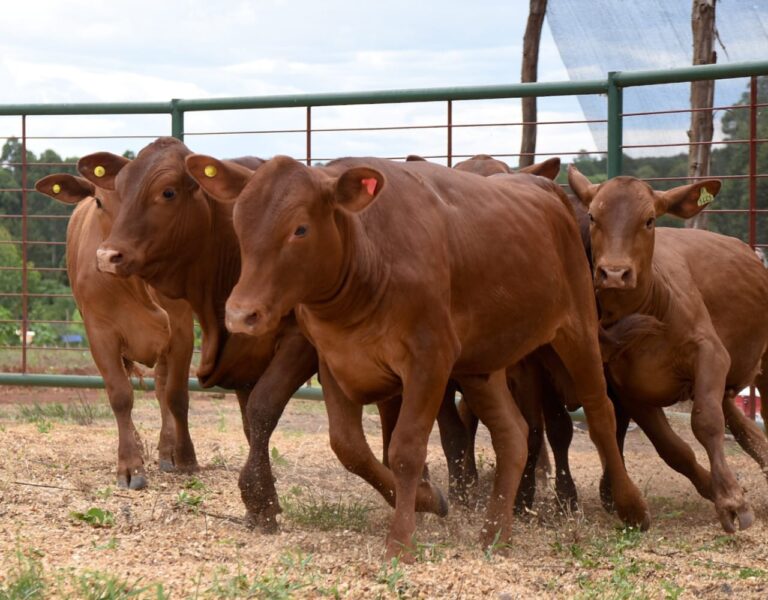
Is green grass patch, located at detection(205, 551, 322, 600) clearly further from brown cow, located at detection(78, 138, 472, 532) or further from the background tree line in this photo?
the background tree line

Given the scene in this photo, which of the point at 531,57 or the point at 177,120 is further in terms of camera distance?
the point at 531,57

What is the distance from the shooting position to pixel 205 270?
610 centimetres

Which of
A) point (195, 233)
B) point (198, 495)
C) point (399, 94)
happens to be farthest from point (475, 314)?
point (399, 94)

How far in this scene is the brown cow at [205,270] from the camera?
5.64m

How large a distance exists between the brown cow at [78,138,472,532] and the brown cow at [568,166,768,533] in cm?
125

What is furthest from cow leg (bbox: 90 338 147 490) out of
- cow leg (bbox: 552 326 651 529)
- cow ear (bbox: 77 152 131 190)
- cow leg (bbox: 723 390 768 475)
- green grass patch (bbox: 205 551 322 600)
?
cow leg (bbox: 723 390 768 475)

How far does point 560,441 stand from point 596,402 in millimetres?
512

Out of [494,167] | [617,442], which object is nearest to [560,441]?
[617,442]

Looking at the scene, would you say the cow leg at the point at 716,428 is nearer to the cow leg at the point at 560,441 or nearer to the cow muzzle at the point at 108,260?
the cow leg at the point at 560,441

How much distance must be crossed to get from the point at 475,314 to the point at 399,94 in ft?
11.8

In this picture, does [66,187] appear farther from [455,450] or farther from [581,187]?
[581,187]

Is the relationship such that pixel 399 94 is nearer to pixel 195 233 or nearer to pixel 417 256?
pixel 195 233

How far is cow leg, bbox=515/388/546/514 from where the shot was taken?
6527mm

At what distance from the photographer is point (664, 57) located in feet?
47.2
